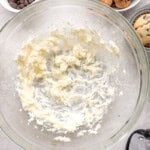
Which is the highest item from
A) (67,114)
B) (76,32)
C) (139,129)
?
(76,32)

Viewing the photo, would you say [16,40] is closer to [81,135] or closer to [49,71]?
[49,71]

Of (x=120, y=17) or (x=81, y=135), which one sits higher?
(x=120, y=17)

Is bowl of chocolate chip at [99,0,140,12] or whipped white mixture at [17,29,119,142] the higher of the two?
bowl of chocolate chip at [99,0,140,12]

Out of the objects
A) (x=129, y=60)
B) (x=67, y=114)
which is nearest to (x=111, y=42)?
(x=129, y=60)

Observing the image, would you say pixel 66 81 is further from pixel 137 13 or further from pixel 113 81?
pixel 137 13

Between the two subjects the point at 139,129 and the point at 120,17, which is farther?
the point at 139,129

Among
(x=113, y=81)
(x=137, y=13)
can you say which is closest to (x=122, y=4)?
(x=137, y=13)
